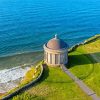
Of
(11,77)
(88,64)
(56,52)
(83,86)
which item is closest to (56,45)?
(56,52)

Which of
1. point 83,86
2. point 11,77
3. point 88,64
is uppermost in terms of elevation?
point 88,64

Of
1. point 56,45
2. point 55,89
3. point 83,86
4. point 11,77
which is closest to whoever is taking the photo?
point 55,89

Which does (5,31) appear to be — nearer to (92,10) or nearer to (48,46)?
(48,46)

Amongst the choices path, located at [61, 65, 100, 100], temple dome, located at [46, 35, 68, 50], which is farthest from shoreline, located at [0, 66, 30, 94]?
path, located at [61, 65, 100, 100]

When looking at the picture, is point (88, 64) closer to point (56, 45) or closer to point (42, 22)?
point (56, 45)

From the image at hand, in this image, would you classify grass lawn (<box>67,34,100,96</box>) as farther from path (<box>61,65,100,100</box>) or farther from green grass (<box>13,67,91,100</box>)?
green grass (<box>13,67,91,100</box>)

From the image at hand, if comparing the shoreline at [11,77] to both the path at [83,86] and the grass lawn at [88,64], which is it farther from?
the grass lawn at [88,64]
